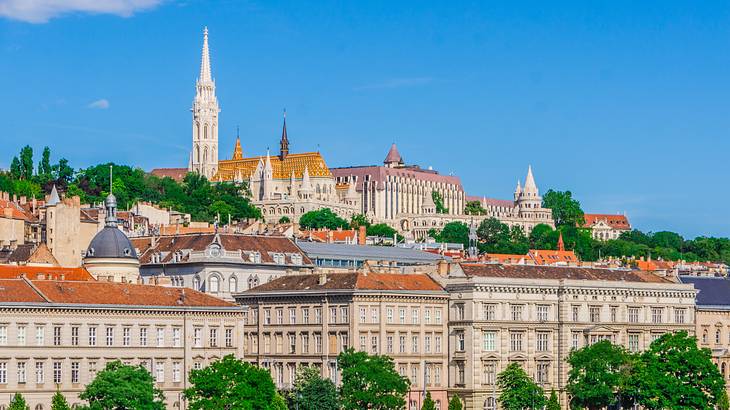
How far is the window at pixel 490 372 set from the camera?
135 meters

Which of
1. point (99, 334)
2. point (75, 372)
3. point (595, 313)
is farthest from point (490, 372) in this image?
point (75, 372)

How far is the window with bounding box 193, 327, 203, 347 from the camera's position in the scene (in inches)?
4906

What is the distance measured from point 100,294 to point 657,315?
4670 cm

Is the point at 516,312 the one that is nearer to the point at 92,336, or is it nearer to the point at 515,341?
the point at 515,341

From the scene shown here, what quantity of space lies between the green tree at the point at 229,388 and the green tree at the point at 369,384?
793 cm

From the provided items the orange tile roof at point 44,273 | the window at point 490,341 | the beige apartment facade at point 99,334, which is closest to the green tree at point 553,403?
the window at point 490,341

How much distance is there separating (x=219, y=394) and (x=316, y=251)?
157 ft

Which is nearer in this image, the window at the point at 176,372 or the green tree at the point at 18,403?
the green tree at the point at 18,403

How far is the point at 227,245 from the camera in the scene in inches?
5881

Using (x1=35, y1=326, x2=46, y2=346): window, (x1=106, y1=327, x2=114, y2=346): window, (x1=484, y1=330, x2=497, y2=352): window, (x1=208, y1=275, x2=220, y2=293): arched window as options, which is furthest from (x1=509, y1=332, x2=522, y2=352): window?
(x1=35, y1=326, x2=46, y2=346): window

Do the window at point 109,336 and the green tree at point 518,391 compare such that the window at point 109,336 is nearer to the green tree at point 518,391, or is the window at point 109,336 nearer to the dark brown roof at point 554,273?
the green tree at point 518,391

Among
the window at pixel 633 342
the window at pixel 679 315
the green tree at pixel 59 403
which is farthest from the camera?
the window at pixel 679 315

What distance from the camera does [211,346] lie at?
12538 centimetres

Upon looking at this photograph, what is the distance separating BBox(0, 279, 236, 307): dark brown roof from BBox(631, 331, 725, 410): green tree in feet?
93.0
